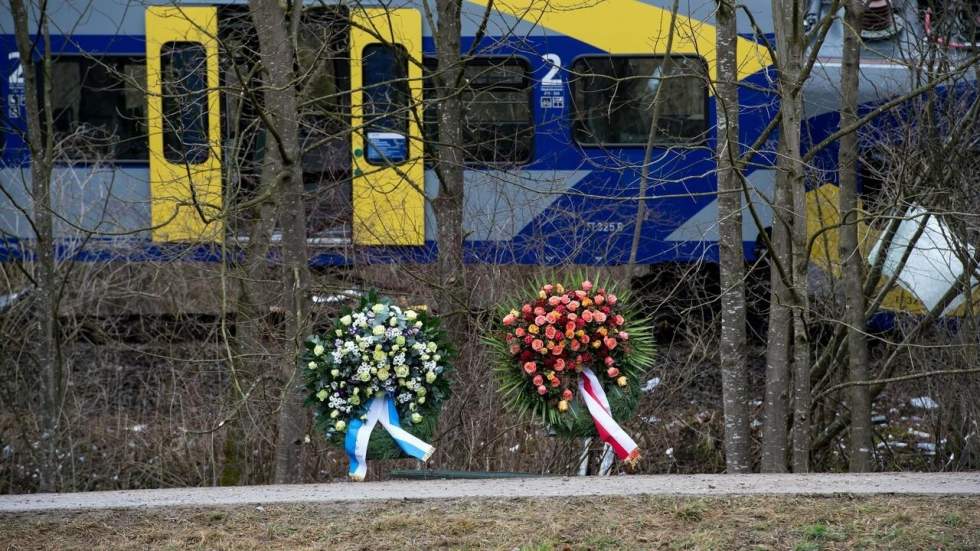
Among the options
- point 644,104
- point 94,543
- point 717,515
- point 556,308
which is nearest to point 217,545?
point 94,543

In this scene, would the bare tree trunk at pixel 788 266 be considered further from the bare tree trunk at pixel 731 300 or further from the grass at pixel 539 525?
the grass at pixel 539 525

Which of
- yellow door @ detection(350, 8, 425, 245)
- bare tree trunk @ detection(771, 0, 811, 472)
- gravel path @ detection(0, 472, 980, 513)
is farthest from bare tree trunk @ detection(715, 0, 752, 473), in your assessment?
yellow door @ detection(350, 8, 425, 245)

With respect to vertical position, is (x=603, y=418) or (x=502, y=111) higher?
(x=502, y=111)

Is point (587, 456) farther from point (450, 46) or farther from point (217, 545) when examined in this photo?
point (217, 545)

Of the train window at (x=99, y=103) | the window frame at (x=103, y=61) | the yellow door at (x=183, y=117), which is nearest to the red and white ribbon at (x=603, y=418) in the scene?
the yellow door at (x=183, y=117)

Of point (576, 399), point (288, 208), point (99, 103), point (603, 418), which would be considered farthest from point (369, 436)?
point (99, 103)

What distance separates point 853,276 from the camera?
907 centimetres

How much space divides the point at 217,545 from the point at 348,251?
200 inches

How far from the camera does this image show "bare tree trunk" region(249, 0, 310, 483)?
26.8ft

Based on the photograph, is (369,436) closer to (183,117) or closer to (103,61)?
(183,117)

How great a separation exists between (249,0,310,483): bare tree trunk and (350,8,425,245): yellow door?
1457 millimetres

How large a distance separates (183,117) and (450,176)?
2383mm

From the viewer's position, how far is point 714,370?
10.5 m

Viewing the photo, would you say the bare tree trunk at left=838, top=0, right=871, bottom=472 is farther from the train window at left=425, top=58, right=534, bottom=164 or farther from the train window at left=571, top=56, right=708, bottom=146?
the train window at left=425, top=58, right=534, bottom=164
